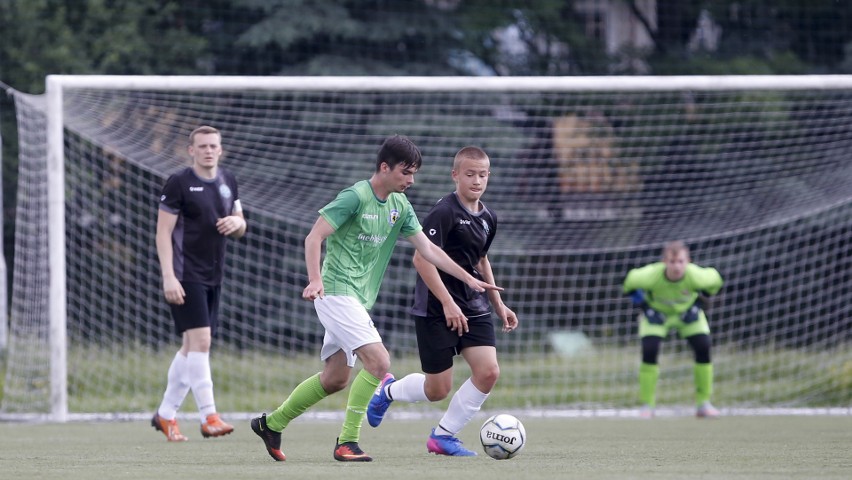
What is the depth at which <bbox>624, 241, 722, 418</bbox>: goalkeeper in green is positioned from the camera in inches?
367

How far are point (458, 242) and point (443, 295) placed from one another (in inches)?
17.7

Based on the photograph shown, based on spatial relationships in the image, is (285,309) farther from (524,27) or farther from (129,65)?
(524,27)

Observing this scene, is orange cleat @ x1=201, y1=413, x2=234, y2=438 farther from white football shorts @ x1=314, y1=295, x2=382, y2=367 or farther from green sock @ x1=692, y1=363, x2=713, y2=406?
green sock @ x1=692, y1=363, x2=713, y2=406

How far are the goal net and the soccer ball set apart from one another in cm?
417

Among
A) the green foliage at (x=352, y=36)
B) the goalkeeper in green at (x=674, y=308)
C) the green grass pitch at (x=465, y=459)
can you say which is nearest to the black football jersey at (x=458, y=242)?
the green grass pitch at (x=465, y=459)

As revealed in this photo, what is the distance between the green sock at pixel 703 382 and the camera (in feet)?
30.6

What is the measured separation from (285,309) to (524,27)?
18.6ft

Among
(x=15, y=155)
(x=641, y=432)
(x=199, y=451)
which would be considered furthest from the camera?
(x=15, y=155)

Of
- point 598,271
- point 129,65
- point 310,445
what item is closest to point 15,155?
point 129,65

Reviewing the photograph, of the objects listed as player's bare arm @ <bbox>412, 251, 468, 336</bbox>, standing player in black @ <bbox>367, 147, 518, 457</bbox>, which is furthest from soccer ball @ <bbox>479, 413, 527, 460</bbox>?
player's bare arm @ <bbox>412, 251, 468, 336</bbox>

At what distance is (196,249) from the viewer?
709 centimetres

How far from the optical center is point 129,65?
14641mm

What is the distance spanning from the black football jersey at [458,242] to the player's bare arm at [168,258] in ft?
4.97

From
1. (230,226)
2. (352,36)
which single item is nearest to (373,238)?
(230,226)
